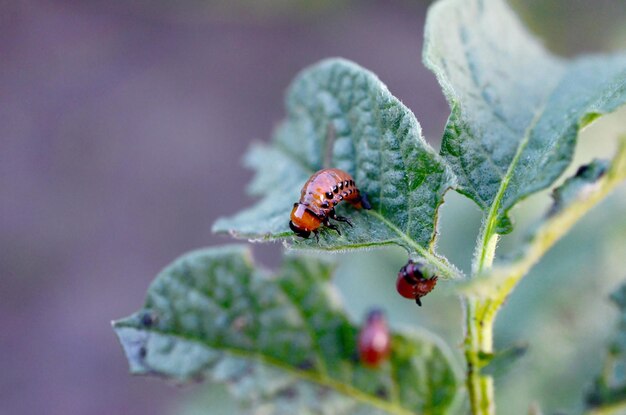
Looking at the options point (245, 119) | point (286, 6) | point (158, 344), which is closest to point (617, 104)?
point (158, 344)

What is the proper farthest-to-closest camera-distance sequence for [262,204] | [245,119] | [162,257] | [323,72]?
[245,119]
[162,257]
[262,204]
[323,72]

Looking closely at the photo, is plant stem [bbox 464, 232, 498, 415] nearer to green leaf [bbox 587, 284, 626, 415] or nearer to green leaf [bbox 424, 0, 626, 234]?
green leaf [bbox 424, 0, 626, 234]

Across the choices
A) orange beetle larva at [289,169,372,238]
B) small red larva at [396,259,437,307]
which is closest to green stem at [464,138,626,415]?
small red larva at [396,259,437,307]

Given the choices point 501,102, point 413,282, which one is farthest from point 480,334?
point 501,102

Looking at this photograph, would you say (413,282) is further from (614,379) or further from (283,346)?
(614,379)

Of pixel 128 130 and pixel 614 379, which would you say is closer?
pixel 614 379

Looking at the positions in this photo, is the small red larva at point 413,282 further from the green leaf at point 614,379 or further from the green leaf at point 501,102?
the green leaf at point 614,379

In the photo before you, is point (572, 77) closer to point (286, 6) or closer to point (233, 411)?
point (233, 411)
